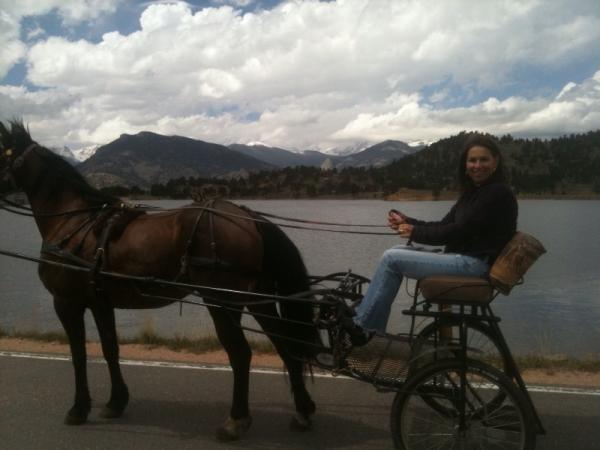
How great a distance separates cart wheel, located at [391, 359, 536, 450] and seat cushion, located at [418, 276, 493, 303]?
40 centimetres

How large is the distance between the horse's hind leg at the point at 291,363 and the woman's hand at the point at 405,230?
1.19 m

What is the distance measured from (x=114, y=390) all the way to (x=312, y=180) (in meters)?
112

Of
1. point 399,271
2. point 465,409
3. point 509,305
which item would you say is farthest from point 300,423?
point 509,305

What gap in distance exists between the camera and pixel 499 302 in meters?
15.0

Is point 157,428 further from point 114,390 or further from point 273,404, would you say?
point 273,404

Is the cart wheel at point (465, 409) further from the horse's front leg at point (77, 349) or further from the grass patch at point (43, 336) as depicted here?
the grass patch at point (43, 336)

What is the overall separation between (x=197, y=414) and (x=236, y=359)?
83 cm

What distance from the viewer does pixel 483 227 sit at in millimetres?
3186

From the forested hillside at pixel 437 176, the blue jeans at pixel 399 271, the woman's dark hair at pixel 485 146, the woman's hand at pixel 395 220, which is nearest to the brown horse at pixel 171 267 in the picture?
the blue jeans at pixel 399 271

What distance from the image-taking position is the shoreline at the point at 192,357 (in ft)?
16.2

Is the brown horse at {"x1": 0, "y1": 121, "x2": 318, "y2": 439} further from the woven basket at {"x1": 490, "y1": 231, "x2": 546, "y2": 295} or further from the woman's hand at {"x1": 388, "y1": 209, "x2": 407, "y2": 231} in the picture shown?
the woven basket at {"x1": 490, "y1": 231, "x2": 546, "y2": 295}

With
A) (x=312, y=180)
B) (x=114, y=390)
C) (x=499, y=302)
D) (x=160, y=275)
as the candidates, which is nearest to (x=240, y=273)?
(x=160, y=275)

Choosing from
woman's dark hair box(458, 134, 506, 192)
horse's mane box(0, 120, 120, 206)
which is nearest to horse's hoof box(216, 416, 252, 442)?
horse's mane box(0, 120, 120, 206)

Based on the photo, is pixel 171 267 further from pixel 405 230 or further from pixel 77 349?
pixel 405 230
